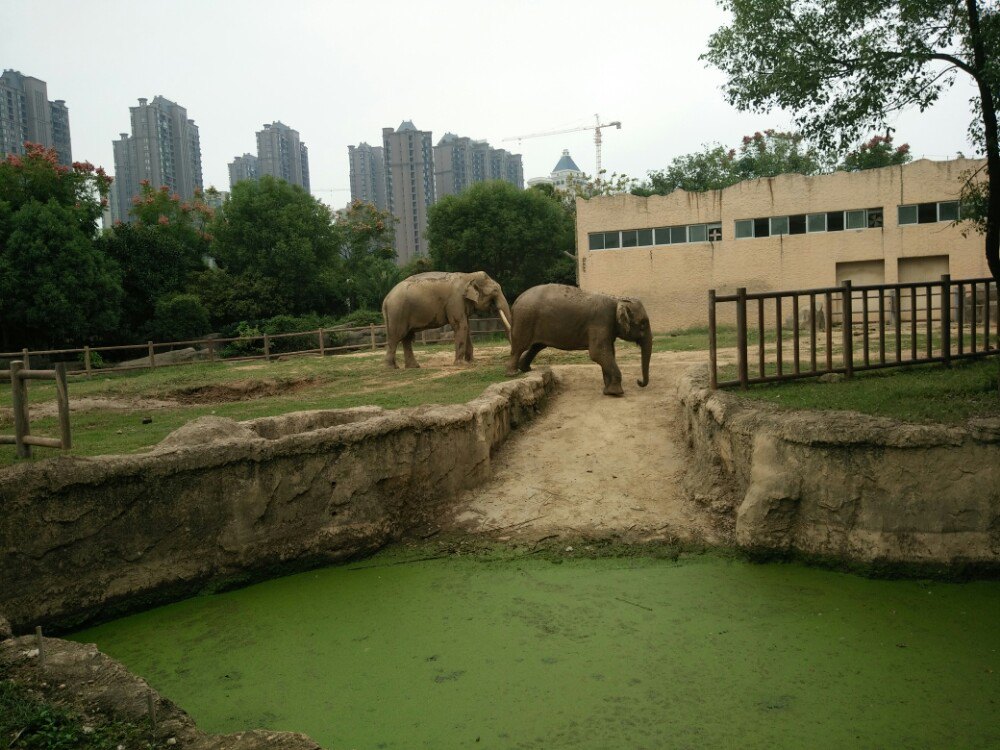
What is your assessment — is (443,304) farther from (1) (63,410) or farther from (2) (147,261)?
(2) (147,261)

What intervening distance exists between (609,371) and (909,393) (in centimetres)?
404

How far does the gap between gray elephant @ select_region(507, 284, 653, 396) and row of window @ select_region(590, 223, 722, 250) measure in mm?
16097

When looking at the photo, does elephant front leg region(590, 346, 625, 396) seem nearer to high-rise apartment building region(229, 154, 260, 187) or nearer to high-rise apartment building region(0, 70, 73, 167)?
high-rise apartment building region(0, 70, 73, 167)

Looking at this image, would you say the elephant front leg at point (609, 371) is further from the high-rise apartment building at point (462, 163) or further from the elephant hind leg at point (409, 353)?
the high-rise apartment building at point (462, 163)

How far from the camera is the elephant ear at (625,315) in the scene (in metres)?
10.8

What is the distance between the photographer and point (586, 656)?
17.1 feet

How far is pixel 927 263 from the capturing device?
24.0 m

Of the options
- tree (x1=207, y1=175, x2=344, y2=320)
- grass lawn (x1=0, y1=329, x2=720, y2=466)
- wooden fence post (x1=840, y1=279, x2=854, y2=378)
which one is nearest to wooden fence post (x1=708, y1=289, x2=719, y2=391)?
wooden fence post (x1=840, y1=279, x2=854, y2=378)

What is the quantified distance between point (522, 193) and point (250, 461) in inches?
1040

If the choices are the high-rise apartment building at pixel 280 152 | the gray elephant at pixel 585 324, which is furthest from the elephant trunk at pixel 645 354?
the high-rise apartment building at pixel 280 152

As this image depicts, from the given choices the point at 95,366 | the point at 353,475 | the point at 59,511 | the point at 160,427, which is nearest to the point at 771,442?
the point at 353,475

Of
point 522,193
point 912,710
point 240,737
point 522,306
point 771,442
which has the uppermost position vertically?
point 522,193

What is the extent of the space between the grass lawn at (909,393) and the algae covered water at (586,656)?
142 centimetres

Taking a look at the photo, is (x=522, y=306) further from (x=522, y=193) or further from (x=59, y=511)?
(x=522, y=193)
